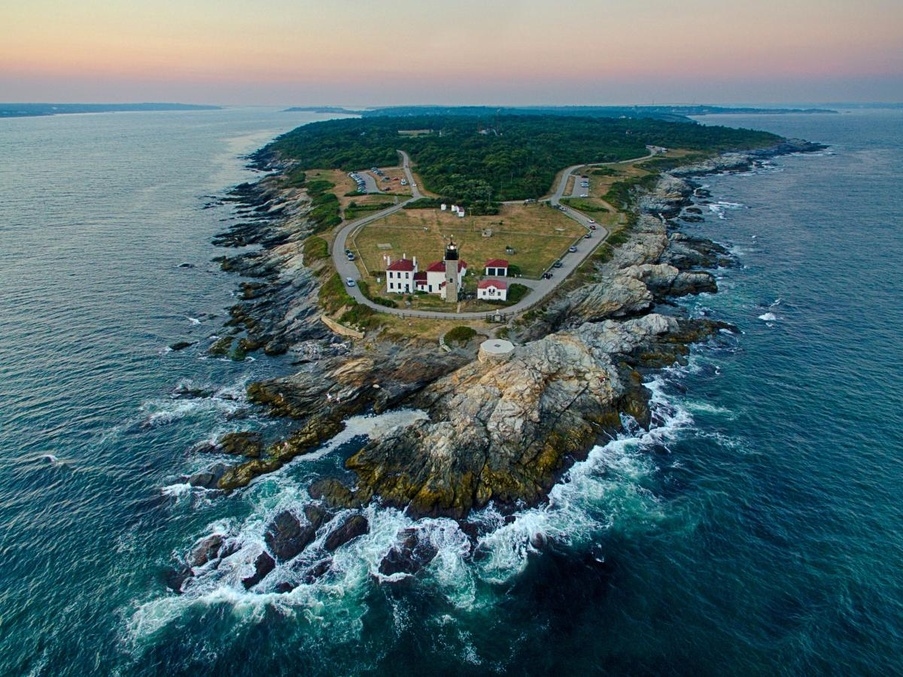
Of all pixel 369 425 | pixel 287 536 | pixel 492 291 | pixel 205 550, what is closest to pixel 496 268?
pixel 492 291

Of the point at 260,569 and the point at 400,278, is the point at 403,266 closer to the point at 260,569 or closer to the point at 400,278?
the point at 400,278

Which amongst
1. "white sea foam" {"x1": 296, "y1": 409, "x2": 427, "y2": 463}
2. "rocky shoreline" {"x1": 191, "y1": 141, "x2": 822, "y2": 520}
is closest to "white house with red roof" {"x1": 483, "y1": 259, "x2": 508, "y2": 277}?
"rocky shoreline" {"x1": 191, "y1": 141, "x2": 822, "y2": 520}

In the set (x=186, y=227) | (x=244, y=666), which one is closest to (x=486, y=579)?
(x=244, y=666)

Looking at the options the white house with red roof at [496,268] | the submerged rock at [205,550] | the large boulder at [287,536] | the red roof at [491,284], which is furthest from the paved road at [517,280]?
the submerged rock at [205,550]

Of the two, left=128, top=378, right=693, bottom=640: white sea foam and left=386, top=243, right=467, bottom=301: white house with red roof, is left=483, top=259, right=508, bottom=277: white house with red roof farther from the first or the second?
left=128, top=378, right=693, bottom=640: white sea foam

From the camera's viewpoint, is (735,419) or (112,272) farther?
(112,272)

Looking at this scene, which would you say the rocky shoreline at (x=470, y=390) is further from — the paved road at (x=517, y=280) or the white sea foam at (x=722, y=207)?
the white sea foam at (x=722, y=207)

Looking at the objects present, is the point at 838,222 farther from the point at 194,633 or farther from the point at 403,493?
the point at 194,633
